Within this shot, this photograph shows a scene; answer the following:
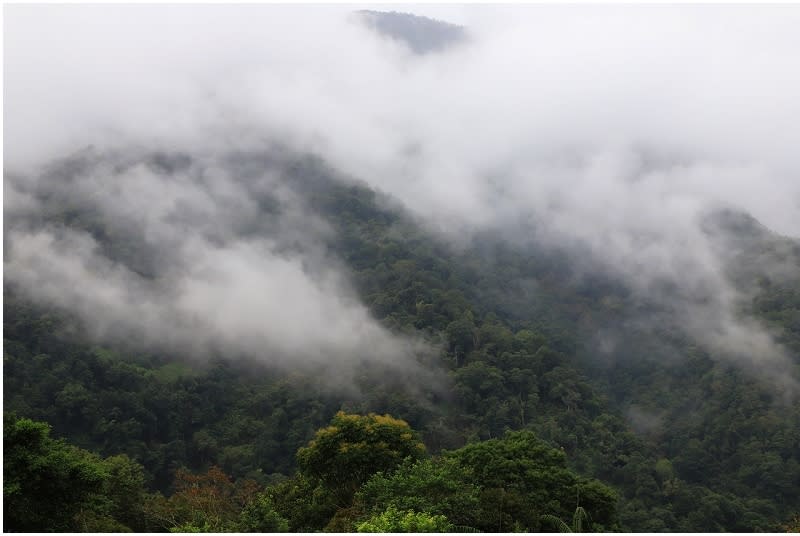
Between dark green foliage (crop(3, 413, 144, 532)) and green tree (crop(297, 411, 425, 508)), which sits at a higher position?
green tree (crop(297, 411, 425, 508))

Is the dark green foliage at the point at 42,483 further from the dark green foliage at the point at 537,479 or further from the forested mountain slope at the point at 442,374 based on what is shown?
the dark green foliage at the point at 537,479

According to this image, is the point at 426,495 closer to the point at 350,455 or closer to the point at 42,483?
the point at 350,455

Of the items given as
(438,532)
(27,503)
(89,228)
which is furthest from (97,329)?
(438,532)

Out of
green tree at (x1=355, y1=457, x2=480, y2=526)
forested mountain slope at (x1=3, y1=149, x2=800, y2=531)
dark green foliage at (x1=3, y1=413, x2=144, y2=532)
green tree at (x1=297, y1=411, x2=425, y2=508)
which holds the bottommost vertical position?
dark green foliage at (x1=3, y1=413, x2=144, y2=532)

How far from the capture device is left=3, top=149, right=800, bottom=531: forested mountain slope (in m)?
66.3

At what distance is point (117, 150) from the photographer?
12712 cm

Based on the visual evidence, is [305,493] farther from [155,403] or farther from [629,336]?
[629,336]

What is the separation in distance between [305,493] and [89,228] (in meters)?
83.1

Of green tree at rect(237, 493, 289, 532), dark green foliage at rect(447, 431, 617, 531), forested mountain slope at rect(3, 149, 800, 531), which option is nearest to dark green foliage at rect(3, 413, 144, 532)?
green tree at rect(237, 493, 289, 532)

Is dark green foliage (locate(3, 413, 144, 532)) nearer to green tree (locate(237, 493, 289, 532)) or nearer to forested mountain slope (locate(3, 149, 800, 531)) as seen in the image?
green tree (locate(237, 493, 289, 532))

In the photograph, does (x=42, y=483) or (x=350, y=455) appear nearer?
(x=42, y=483)

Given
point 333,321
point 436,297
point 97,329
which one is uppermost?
point 436,297

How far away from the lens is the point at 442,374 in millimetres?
86125

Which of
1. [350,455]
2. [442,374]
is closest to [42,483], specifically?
[350,455]
